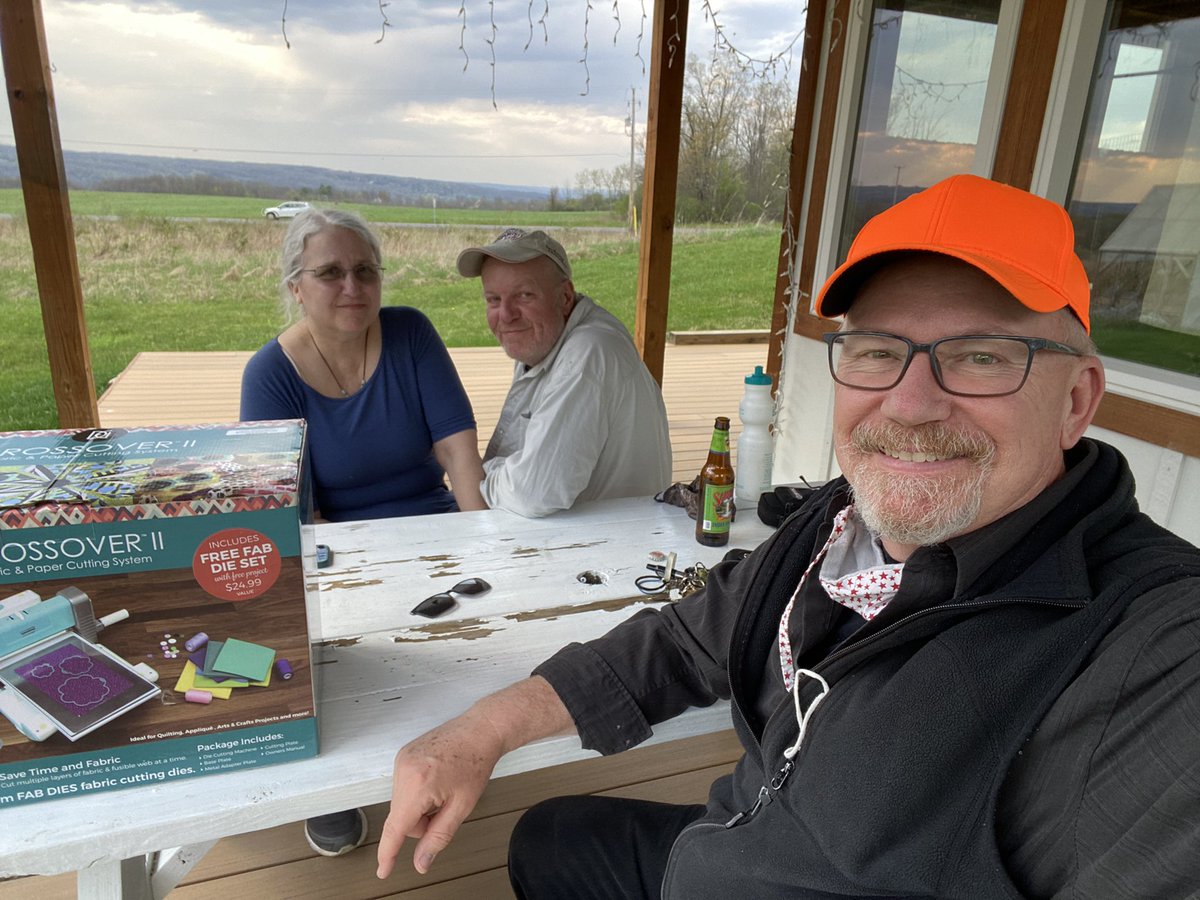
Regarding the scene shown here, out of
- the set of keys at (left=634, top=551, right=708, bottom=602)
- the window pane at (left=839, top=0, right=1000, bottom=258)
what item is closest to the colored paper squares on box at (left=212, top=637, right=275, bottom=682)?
the set of keys at (left=634, top=551, right=708, bottom=602)

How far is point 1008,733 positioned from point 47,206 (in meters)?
2.97

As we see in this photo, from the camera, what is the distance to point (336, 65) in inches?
130

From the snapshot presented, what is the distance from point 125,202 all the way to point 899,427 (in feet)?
13.7

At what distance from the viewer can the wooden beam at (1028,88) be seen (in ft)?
7.09

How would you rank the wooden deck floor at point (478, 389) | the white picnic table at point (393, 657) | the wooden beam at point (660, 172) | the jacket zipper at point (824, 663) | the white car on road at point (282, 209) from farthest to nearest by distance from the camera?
1. the wooden deck floor at point (478, 389)
2. the white car on road at point (282, 209)
3. the wooden beam at point (660, 172)
4. the white picnic table at point (393, 657)
5. the jacket zipper at point (824, 663)

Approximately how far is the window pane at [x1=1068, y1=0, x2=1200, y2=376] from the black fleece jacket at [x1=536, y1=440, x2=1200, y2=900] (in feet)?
5.17

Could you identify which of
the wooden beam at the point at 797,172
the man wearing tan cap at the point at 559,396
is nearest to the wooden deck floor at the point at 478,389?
the wooden beam at the point at 797,172

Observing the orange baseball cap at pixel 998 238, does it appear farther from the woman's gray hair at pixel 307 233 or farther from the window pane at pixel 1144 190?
the woman's gray hair at pixel 307 233

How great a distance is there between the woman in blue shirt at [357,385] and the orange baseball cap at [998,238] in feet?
4.99

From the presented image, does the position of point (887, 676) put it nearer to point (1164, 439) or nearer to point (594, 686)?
point (594, 686)

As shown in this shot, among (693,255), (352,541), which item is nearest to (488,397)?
(693,255)

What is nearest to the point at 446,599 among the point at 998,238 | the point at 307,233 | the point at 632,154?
the point at 998,238

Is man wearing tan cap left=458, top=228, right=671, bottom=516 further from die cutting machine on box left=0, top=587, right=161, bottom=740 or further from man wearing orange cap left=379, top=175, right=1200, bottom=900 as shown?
→ die cutting machine on box left=0, top=587, right=161, bottom=740

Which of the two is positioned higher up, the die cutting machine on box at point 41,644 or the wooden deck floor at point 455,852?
the die cutting machine on box at point 41,644
